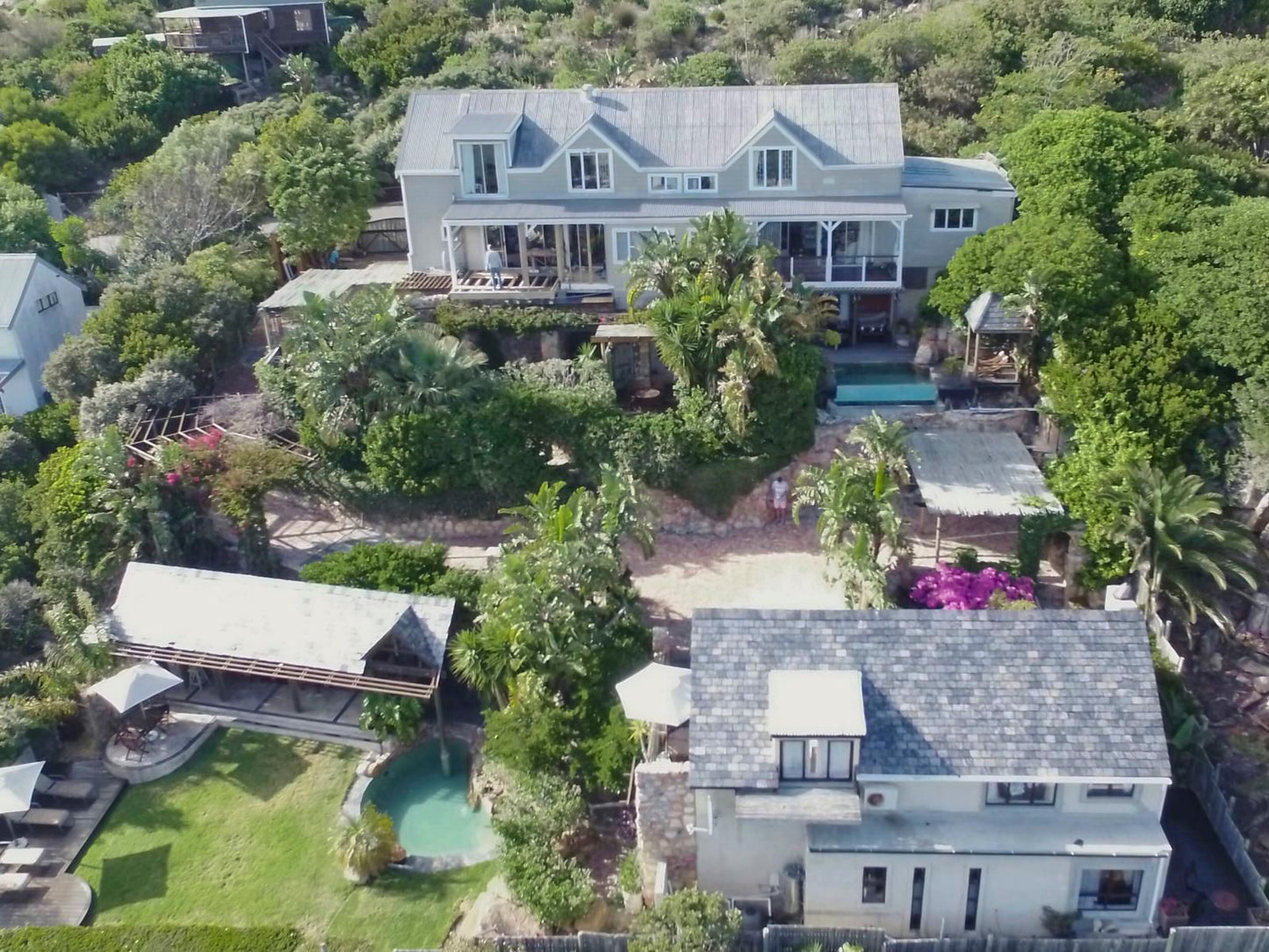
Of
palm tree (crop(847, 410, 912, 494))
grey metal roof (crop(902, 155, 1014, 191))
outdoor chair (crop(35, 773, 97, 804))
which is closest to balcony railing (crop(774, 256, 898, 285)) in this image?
grey metal roof (crop(902, 155, 1014, 191))

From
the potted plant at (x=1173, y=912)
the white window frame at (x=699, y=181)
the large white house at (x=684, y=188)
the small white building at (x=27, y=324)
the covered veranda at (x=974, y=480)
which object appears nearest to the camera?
the potted plant at (x=1173, y=912)

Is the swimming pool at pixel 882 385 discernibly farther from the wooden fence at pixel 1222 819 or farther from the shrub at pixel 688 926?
the shrub at pixel 688 926

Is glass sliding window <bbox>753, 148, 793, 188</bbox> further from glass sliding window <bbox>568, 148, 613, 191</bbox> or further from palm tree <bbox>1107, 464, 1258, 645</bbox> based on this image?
palm tree <bbox>1107, 464, 1258, 645</bbox>

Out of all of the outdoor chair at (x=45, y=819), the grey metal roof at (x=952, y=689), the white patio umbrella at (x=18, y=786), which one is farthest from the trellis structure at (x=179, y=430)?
the grey metal roof at (x=952, y=689)

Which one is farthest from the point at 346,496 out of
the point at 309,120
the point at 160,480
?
the point at 309,120

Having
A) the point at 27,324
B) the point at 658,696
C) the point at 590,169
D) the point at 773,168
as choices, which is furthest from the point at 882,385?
the point at 27,324

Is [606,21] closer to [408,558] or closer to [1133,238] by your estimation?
[1133,238]

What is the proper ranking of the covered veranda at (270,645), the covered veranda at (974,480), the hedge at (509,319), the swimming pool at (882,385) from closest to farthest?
the covered veranda at (270,645) → the covered veranda at (974,480) → the swimming pool at (882,385) → the hedge at (509,319)
